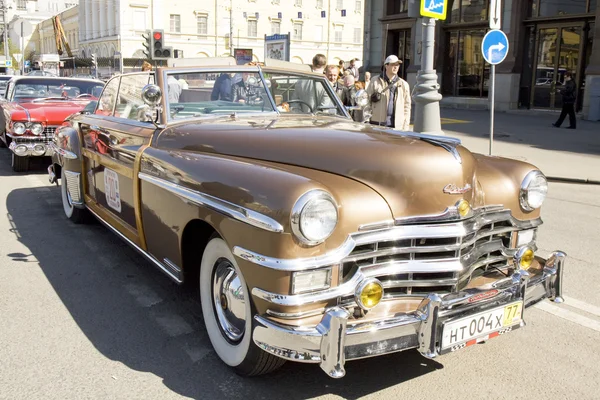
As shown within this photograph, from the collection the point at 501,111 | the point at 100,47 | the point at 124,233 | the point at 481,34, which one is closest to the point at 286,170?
the point at 124,233

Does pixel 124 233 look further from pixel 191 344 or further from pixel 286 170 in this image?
pixel 286 170

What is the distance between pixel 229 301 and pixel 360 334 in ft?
2.93

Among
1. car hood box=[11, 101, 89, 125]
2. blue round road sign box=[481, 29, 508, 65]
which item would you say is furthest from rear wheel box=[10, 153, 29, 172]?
blue round road sign box=[481, 29, 508, 65]

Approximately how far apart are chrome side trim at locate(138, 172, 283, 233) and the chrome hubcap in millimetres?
335

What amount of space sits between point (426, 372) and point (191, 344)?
1.42m

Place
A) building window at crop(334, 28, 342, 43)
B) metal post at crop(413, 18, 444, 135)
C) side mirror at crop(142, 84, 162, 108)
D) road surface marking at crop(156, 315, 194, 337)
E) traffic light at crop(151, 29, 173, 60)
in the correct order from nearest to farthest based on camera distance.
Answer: road surface marking at crop(156, 315, 194, 337), side mirror at crop(142, 84, 162, 108), metal post at crop(413, 18, 444, 135), traffic light at crop(151, 29, 173, 60), building window at crop(334, 28, 342, 43)

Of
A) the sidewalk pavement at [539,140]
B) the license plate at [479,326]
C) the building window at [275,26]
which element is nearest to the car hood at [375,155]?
the license plate at [479,326]

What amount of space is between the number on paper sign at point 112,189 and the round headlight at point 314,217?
253cm

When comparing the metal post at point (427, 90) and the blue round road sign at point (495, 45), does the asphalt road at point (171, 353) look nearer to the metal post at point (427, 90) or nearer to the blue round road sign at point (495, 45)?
the blue round road sign at point (495, 45)

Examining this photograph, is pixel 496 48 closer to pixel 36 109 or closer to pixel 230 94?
pixel 230 94

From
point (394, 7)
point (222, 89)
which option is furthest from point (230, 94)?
point (394, 7)

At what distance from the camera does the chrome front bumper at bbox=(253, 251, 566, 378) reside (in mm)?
2574

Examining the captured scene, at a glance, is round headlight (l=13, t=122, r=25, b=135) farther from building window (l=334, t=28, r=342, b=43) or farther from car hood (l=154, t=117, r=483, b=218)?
building window (l=334, t=28, r=342, b=43)

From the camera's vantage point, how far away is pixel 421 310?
274 cm
